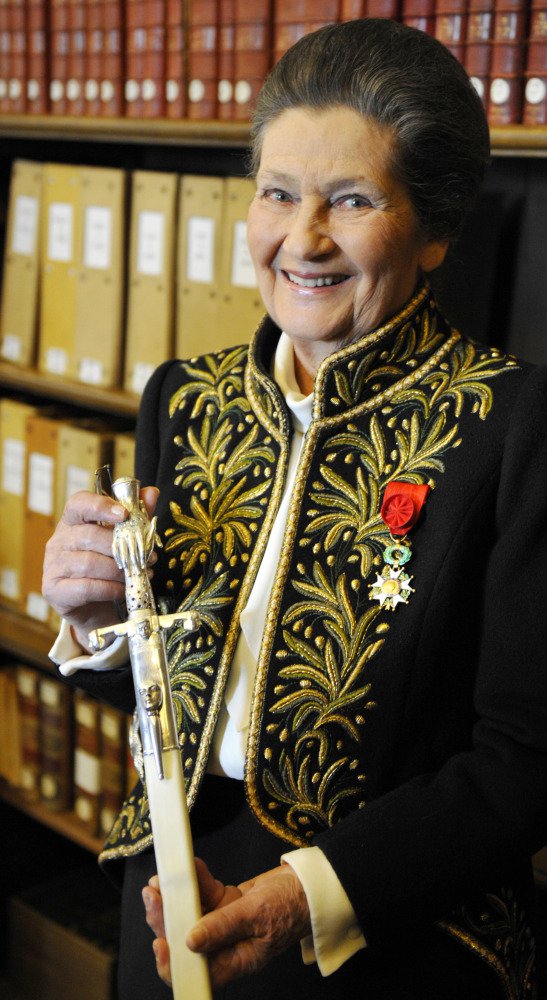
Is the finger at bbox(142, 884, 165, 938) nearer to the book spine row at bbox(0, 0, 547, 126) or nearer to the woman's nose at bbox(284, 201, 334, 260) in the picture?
the woman's nose at bbox(284, 201, 334, 260)

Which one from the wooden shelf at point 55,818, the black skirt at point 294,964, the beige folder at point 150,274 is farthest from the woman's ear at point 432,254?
the wooden shelf at point 55,818

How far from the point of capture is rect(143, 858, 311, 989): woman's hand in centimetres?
90

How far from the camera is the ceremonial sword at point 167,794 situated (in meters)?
0.88

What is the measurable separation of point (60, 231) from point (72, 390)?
30 cm

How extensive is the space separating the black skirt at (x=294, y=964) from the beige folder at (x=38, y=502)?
43.3 inches

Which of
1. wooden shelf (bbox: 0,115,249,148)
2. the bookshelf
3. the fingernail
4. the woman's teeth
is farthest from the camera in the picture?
wooden shelf (bbox: 0,115,249,148)

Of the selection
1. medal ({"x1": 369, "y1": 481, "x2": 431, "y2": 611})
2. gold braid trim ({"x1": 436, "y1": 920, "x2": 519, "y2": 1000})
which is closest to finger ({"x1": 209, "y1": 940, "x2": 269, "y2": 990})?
gold braid trim ({"x1": 436, "y1": 920, "x2": 519, "y2": 1000})

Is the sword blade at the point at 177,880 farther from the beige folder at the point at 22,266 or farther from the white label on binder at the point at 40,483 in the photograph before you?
the beige folder at the point at 22,266

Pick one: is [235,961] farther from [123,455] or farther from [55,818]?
[55,818]

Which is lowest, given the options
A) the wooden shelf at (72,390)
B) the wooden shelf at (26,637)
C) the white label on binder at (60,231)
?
the wooden shelf at (26,637)

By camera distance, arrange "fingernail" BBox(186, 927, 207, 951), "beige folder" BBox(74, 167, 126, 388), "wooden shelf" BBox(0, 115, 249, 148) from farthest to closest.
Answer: "beige folder" BBox(74, 167, 126, 388) < "wooden shelf" BBox(0, 115, 249, 148) < "fingernail" BBox(186, 927, 207, 951)

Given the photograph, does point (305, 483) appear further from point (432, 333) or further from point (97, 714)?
point (97, 714)

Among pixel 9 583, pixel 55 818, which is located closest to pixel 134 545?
pixel 9 583

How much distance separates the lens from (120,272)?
197cm
